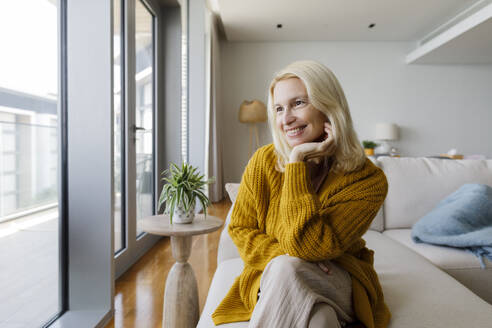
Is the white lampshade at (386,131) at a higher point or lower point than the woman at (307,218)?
higher

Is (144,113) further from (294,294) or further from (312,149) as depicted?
(294,294)

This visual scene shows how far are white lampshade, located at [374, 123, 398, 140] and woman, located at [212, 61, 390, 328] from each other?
5214 millimetres

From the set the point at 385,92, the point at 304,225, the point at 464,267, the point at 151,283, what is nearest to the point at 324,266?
the point at 304,225

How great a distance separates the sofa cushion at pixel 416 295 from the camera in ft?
2.98

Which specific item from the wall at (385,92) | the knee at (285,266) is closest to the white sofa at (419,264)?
the knee at (285,266)

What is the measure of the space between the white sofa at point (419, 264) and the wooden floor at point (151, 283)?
1.78 ft

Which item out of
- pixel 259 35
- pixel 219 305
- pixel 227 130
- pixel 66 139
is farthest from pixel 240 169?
pixel 219 305

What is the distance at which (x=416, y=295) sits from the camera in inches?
41.6

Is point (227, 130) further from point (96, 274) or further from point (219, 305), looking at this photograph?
point (219, 305)

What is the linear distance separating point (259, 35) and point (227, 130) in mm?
1759

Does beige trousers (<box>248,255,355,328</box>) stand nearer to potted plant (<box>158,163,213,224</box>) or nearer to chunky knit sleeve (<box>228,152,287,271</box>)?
chunky knit sleeve (<box>228,152,287,271</box>)

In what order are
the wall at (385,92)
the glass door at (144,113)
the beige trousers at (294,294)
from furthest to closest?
the wall at (385,92)
the glass door at (144,113)
the beige trousers at (294,294)

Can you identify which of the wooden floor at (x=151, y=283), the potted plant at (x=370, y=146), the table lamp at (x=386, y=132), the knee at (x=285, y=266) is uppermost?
the table lamp at (x=386, y=132)

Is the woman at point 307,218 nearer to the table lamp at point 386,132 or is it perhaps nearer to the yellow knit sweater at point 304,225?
the yellow knit sweater at point 304,225
